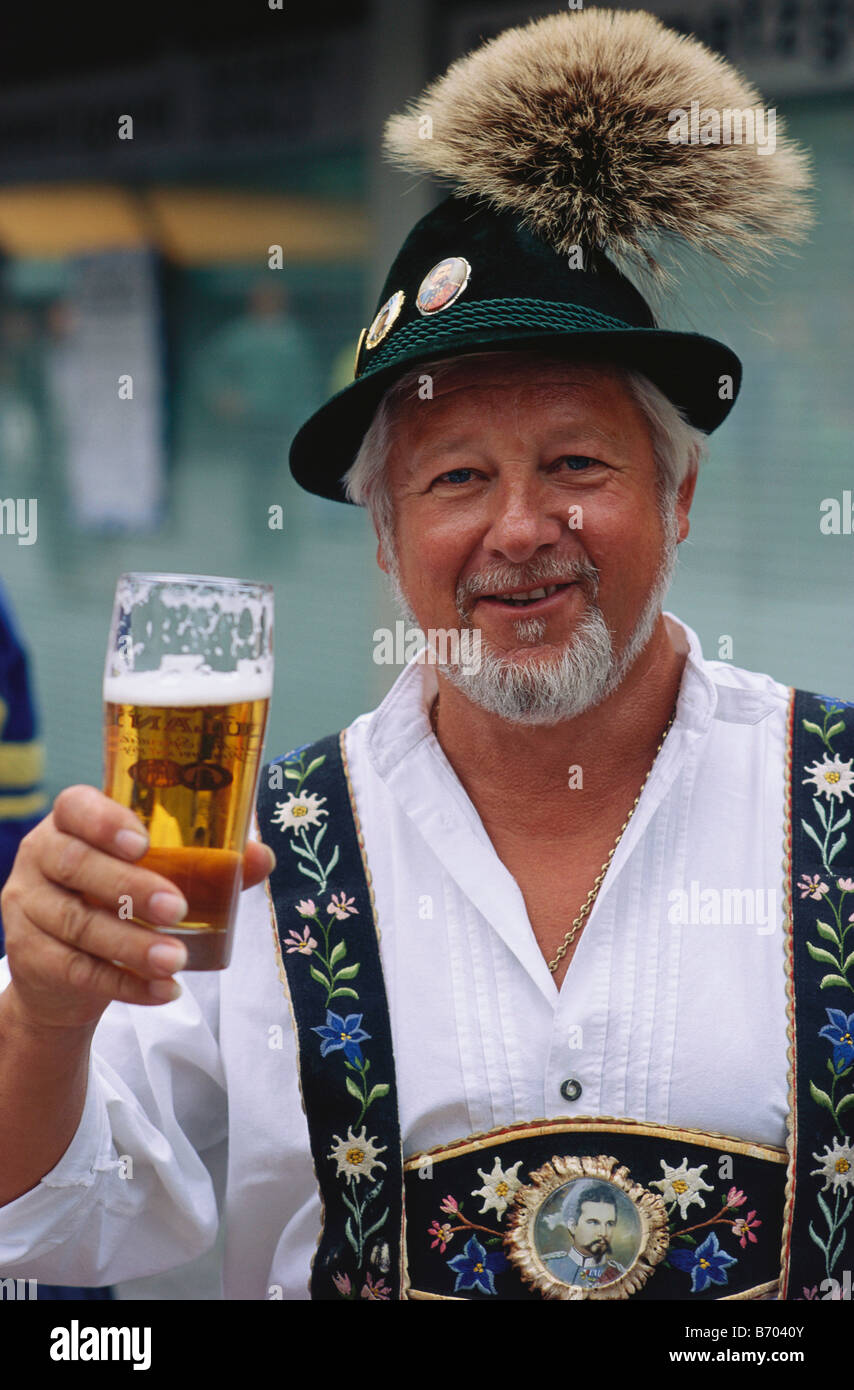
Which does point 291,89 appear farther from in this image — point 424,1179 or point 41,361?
point 424,1179

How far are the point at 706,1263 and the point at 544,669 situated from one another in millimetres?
833

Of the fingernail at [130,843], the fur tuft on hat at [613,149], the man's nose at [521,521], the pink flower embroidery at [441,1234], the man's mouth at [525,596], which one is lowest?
the pink flower embroidery at [441,1234]

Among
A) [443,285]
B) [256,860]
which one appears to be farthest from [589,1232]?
[443,285]

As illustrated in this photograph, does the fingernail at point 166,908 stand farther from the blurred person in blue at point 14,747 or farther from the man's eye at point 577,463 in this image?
the blurred person in blue at point 14,747

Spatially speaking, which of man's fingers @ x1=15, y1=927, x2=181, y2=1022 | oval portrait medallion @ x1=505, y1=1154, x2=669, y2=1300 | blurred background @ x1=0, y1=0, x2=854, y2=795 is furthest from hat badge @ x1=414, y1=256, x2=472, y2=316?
blurred background @ x1=0, y1=0, x2=854, y2=795

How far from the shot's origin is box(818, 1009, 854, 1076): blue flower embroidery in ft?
5.84

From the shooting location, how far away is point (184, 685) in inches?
53.1

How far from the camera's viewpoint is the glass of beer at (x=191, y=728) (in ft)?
4.38

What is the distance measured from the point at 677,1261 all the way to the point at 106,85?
642cm

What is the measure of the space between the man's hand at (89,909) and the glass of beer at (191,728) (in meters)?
0.04

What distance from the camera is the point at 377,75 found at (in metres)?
5.22

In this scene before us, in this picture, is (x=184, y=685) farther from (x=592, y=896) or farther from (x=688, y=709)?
(x=688, y=709)

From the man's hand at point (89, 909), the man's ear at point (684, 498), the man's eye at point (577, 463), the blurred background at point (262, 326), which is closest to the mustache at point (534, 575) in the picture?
the man's eye at point (577, 463)

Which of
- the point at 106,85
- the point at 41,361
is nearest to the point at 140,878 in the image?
the point at 106,85
